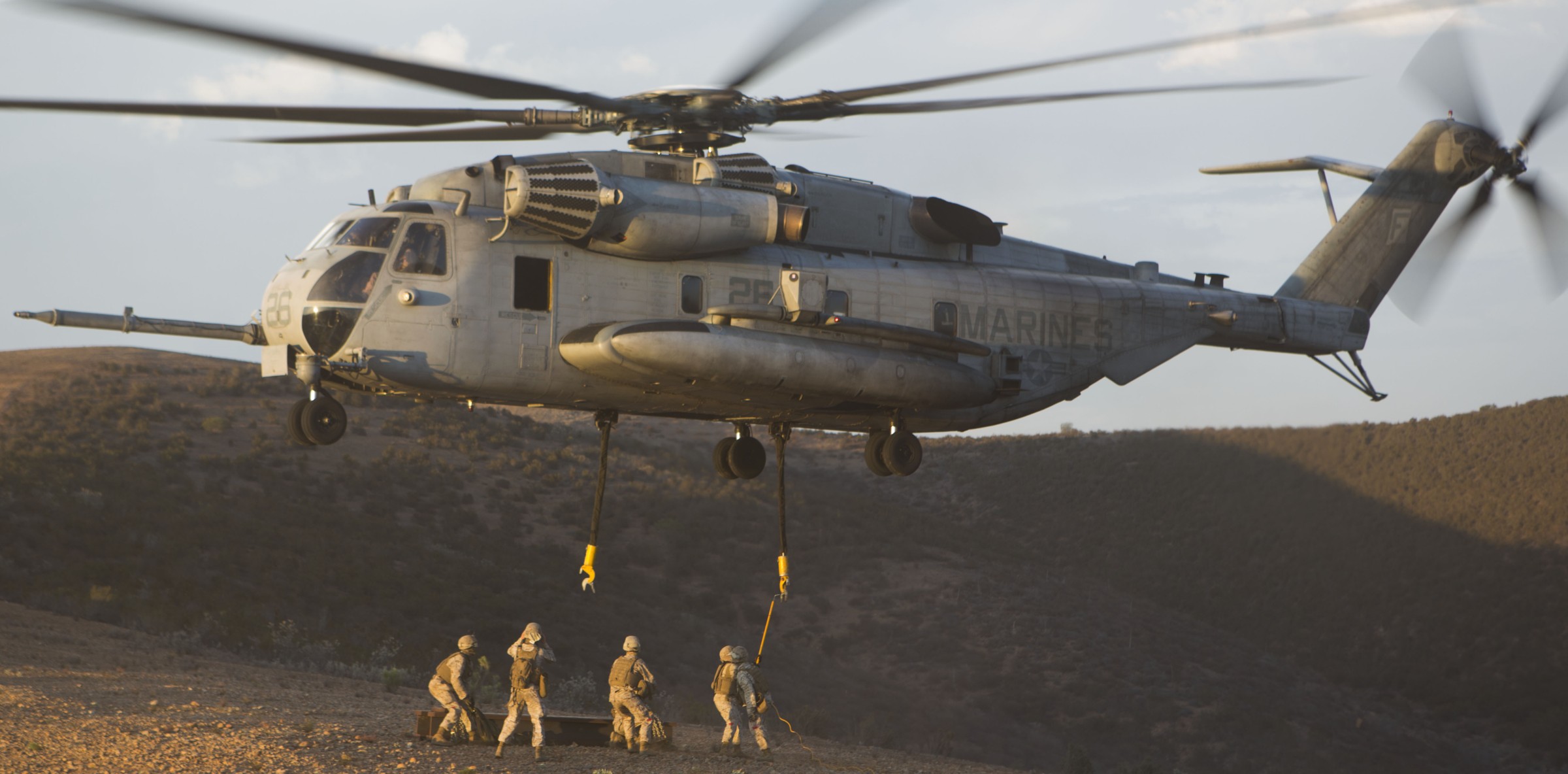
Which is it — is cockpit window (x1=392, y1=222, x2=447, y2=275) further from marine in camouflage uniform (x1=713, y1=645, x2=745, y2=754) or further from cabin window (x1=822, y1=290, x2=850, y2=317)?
marine in camouflage uniform (x1=713, y1=645, x2=745, y2=754)

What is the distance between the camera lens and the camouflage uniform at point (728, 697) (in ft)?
52.5

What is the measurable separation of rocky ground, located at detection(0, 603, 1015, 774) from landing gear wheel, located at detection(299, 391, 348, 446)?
3523mm

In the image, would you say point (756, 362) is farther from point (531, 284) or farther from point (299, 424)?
point (299, 424)

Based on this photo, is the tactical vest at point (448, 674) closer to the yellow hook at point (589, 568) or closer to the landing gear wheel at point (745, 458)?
the yellow hook at point (589, 568)

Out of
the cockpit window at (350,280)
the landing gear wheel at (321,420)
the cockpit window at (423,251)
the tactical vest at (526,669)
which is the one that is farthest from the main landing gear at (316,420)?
the tactical vest at (526,669)

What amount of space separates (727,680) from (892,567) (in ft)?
95.4

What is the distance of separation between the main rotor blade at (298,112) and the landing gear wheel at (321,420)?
2.97 m

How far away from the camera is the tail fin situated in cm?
2120

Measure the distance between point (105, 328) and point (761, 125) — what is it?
274 inches

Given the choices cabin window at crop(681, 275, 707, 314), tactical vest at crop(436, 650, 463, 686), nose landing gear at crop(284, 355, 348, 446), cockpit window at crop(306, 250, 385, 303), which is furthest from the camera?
tactical vest at crop(436, 650, 463, 686)

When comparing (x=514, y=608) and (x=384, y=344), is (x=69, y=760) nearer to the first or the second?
(x=384, y=344)

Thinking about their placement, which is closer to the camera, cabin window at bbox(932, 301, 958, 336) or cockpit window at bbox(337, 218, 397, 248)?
cockpit window at bbox(337, 218, 397, 248)

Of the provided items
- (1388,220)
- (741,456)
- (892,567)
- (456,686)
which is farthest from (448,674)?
(892,567)

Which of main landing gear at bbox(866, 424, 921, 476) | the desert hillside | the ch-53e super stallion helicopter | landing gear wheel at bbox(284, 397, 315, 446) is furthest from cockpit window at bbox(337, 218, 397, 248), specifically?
the desert hillside
